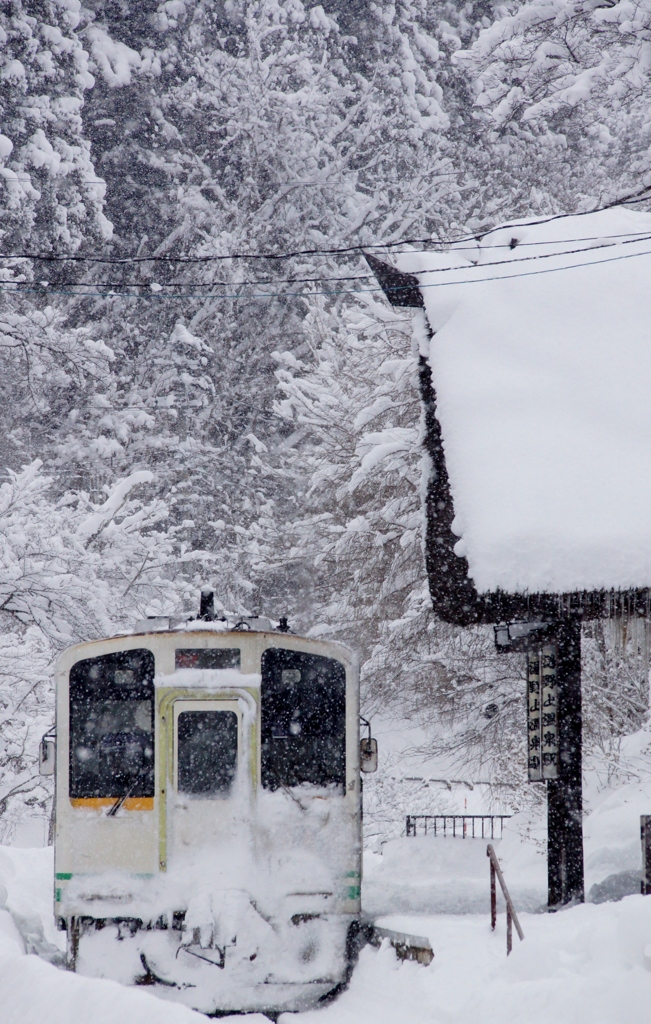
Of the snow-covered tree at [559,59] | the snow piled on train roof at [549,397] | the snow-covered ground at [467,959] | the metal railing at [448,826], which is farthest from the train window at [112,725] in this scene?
the metal railing at [448,826]

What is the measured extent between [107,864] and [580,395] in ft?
19.3

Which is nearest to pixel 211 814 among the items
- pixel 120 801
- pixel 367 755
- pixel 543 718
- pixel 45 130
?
pixel 120 801

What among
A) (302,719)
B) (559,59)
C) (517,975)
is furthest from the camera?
(559,59)

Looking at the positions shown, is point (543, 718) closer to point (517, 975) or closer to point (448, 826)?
point (517, 975)

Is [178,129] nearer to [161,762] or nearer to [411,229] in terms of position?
[411,229]

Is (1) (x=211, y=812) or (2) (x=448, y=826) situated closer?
(1) (x=211, y=812)

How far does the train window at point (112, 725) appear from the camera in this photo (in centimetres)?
810

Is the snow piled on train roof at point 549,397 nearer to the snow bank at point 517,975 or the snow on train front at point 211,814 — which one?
the snow on train front at point 211,814

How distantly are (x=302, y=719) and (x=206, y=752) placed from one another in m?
0.82

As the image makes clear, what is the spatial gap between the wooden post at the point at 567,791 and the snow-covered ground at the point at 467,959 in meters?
0.43

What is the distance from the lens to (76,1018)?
4926mm

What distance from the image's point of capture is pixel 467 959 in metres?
7.55

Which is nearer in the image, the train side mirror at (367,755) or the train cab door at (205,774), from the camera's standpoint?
the train cab door at (205,774)

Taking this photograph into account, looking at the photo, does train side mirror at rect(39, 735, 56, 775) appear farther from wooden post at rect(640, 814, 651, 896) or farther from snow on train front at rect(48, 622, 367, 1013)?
wooden post at rect(640, 814, 651, 896)
